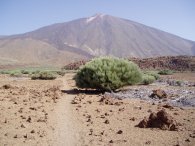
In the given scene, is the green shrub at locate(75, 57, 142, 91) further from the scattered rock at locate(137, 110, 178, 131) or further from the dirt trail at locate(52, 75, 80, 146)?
the scattered rock at locate(137, 110, 178, 131)

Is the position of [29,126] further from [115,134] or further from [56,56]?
[56,56]

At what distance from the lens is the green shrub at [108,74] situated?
1970 centimetres

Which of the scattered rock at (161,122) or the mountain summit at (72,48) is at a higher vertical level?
the mountain summit at (72,48)

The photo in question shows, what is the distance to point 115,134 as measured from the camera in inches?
384

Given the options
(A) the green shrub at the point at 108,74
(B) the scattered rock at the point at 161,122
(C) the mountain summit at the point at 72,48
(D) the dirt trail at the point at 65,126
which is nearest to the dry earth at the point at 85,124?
(D) the dirt trail at the point at 65,126

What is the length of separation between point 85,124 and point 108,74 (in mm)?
8589

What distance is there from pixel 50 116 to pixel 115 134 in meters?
3.37

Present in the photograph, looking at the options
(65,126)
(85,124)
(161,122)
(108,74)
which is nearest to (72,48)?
(108,74)

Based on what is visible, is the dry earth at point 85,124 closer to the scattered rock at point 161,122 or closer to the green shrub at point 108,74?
the scattered rock at point 161,122

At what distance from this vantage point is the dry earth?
9.12 m

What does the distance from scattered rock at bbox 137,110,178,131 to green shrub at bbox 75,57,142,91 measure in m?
9.13

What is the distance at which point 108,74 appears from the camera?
64.2ft

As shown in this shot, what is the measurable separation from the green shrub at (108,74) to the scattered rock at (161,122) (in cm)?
913

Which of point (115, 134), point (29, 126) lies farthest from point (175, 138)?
point (29, 126)
